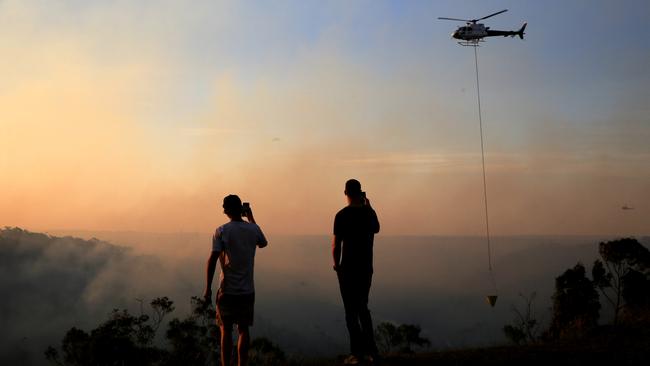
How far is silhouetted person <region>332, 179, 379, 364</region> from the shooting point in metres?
7.54

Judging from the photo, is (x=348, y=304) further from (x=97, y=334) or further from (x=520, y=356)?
(x=97, y=334)

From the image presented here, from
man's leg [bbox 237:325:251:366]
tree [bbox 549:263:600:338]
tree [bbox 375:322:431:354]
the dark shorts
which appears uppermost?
→ the dark shorts

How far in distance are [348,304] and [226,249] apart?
1877mm

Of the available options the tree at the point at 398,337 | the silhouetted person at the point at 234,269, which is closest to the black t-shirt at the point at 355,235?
the silhouetted person at the point at 234,269

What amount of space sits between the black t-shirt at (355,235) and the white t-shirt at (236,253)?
3.89 ft

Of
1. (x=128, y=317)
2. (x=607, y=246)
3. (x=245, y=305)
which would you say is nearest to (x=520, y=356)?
(x=245, y=305)

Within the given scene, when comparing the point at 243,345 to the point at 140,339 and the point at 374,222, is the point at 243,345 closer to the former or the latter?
the point at 374,222

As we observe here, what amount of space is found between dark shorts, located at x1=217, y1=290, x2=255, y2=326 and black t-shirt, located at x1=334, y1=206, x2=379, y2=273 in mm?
1372

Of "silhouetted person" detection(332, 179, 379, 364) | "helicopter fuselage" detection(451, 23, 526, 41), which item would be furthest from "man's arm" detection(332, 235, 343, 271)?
"helicopter fuselage" detection(451, 23, 526, 41)

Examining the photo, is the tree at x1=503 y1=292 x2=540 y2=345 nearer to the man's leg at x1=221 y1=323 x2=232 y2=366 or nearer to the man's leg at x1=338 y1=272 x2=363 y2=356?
the man's leg at x1=338 y1=272 x2=363 y2=356

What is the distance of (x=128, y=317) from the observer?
40.5 m

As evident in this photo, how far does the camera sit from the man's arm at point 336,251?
7.53 meters

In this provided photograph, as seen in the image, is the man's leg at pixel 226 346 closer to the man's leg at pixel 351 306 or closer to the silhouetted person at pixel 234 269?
the silhouetted person at pixel 234 269

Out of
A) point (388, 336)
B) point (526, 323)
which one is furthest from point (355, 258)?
point (388, 336)
